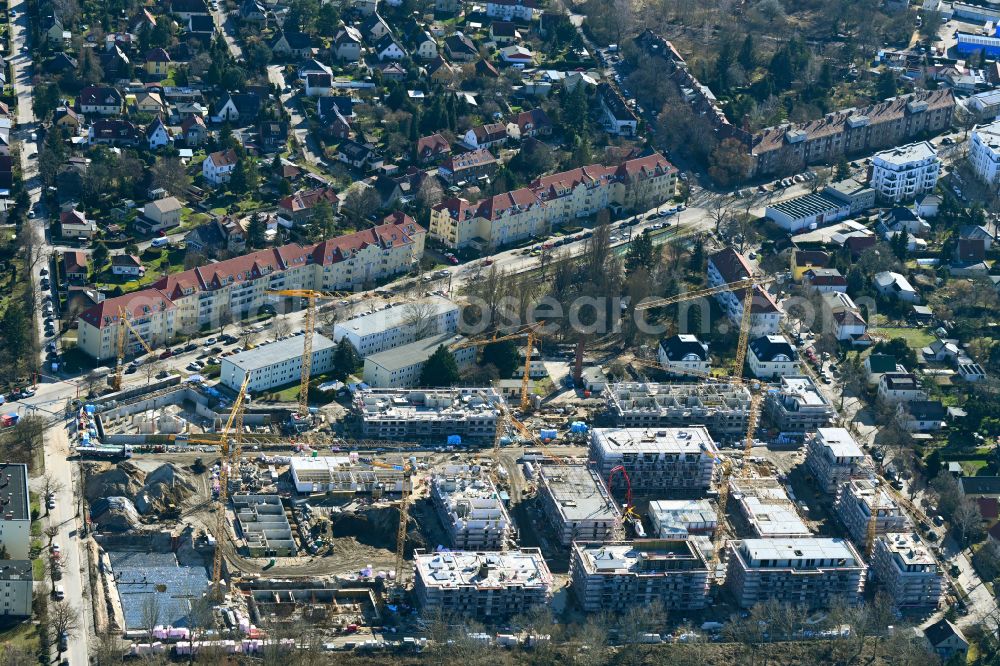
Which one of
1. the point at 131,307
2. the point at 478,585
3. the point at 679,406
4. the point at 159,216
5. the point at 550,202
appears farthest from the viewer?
the point at 550,202

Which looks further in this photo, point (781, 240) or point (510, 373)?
point (781, 240)

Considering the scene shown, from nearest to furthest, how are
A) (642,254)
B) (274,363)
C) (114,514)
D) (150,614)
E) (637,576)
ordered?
1. (150,614)
2. (637,576)
3. (114,514)
4. (274,363)
5. (642,254)

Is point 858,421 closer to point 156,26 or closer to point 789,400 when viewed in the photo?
point 789,400

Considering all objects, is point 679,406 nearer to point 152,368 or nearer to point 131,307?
point 152,368

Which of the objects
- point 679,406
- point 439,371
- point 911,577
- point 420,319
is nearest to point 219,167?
point 420,319

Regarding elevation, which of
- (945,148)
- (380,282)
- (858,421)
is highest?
(945,148)

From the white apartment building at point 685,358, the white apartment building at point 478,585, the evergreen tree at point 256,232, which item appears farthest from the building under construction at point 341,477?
the evergreen tree at point 256,232

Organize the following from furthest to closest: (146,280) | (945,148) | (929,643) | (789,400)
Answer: (945,148), (146,280), (789,400), (929,643)

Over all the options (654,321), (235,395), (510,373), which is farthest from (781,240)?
(235,395)
